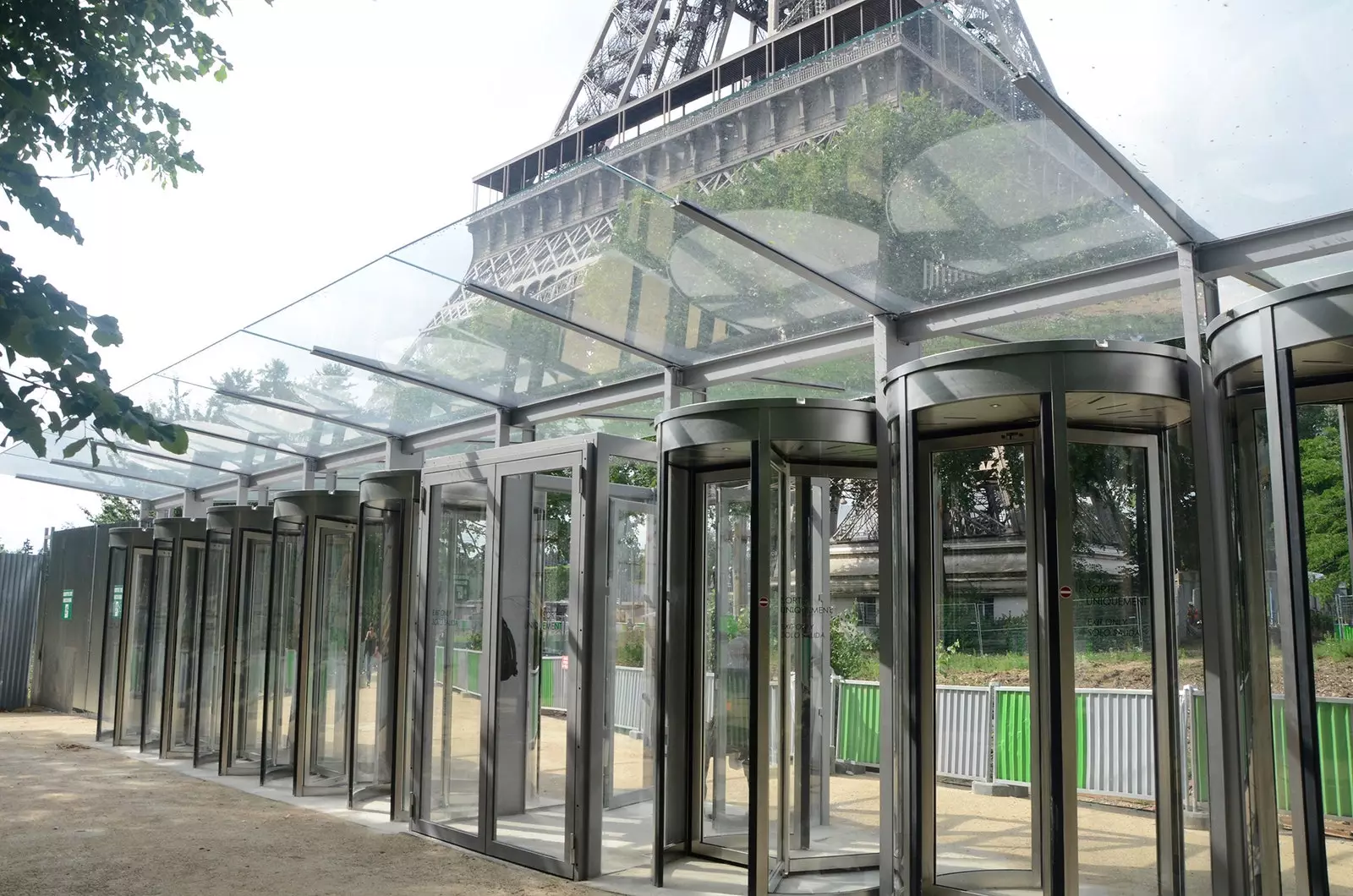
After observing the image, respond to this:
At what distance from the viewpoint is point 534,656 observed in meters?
6.66

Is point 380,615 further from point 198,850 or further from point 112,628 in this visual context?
point 112,628

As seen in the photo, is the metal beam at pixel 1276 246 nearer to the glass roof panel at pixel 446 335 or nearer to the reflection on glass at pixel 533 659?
the reflection on glass at pixel 533 659

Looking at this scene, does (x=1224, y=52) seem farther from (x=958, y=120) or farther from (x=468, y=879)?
(x=468, y=879)

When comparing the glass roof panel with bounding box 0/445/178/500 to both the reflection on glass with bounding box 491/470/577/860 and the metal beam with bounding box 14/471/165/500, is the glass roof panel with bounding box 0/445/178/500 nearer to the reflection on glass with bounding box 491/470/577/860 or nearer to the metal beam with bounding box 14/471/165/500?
the metal beam with bounding box 14/471/165/500

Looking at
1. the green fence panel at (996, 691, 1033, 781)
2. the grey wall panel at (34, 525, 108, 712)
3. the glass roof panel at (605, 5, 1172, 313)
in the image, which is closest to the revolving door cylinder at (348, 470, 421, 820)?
the glass roof panel at (605, 5, 1172, 313)

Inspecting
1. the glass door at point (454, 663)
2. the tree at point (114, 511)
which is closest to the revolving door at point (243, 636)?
the glass door at point (454, 663)

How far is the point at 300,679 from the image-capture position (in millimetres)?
8680

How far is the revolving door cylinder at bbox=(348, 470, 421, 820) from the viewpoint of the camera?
26.6ft

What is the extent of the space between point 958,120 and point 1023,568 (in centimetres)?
205

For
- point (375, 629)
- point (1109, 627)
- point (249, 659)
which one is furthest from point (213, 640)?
point (1109, 627)

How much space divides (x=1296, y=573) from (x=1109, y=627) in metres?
0.86

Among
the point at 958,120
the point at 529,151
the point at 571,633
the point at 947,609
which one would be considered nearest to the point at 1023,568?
the point at 947,609

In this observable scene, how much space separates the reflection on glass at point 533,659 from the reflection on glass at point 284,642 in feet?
10.3

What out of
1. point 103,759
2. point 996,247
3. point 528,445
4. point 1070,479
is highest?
point 996,247
